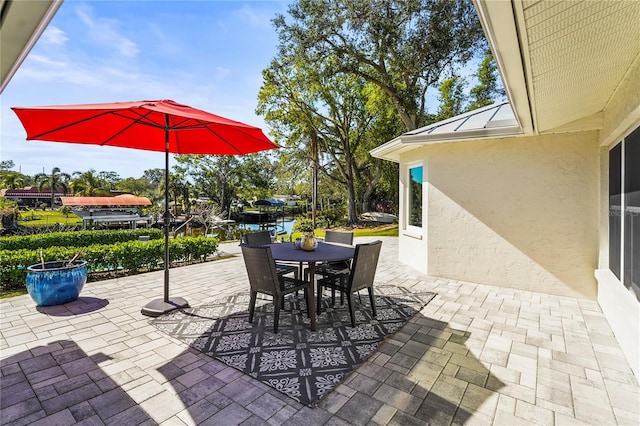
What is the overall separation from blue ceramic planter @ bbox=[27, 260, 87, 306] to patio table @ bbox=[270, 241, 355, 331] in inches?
121

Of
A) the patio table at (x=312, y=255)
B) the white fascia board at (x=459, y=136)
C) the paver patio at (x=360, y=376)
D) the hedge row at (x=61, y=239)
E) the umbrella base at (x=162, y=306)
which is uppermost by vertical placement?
the white fascia board at (x=459, y=136)

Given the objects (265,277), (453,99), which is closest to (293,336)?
(265,277)

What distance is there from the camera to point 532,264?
5.59 m

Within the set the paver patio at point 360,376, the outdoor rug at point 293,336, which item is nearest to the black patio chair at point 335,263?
the outdoor rug at point 293,336

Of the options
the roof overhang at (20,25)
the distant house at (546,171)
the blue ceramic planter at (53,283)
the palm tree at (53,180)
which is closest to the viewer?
the roof overhang at (20,25)

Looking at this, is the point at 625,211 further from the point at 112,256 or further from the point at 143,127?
the point at 112,256

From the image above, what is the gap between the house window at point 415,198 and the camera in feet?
23.3

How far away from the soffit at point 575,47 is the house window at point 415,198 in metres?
3.44

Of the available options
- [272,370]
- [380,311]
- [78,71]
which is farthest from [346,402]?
[78,71]

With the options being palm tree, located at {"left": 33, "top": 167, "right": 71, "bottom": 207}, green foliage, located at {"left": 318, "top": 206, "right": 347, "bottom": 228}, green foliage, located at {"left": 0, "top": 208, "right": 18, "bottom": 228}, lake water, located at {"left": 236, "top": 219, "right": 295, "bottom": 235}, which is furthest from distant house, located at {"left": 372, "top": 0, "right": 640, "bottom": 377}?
palm tree, located at {"left": 33, "top": 167, "right": 71, "bottom": 207}

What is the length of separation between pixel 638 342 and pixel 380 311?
2685 millimetres

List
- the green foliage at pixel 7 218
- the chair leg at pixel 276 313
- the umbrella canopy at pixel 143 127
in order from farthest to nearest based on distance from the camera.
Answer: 1. the green foliage at pixel 7 218
2. the chair leg at pixel 276 313
3. the umbrella canopy at pixel 143 127

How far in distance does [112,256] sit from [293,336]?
4.74 metres

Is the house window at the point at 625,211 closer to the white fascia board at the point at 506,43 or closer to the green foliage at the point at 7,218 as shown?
the white fascia board at the point at 506,43
